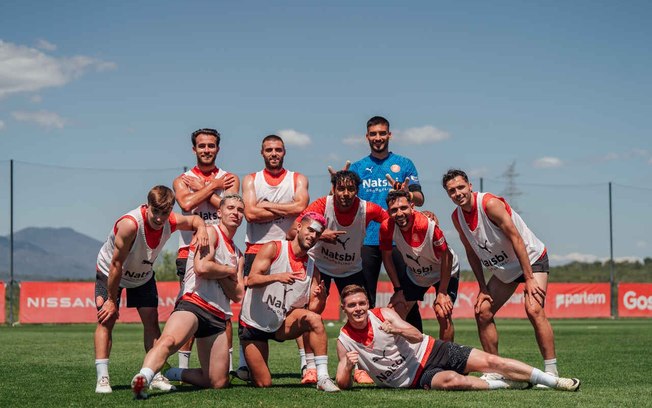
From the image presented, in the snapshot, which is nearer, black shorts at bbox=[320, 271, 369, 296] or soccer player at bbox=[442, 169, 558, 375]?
soccer player at bbox=[442, 169, 558, 375]

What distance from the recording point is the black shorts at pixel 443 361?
7664 mm

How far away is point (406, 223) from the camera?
27.1ft

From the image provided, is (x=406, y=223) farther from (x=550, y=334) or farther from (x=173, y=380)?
(x=173, y=380)

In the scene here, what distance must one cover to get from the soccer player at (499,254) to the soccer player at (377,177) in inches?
43.9

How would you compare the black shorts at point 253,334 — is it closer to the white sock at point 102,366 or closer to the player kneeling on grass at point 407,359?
the player kneeling on grass at point 407,359

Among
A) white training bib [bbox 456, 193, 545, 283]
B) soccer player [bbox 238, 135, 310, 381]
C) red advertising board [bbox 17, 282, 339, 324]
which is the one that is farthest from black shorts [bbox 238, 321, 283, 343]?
red advertising board [bbox 17, 282, 339, 324]

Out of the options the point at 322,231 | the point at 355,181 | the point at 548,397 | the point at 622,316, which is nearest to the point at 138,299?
the point at 322,231

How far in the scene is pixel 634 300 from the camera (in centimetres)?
3133

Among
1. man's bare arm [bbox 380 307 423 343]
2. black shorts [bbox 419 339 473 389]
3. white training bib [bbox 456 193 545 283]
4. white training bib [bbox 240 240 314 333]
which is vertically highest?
white training bib [bbox 456 193 545 283]

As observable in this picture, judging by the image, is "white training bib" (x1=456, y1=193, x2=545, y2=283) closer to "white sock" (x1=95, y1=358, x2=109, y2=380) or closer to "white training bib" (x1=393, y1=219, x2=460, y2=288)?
"white training bib" (x1=393, y1=219, x2=460, y2=288)

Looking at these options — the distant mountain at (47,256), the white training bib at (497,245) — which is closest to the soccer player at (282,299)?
the white training bib at (497,245)

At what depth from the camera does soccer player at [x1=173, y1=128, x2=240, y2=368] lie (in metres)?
9.18

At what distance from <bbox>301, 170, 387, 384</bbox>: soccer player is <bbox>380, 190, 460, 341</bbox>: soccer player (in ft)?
0.86

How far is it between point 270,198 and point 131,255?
2.05 m
